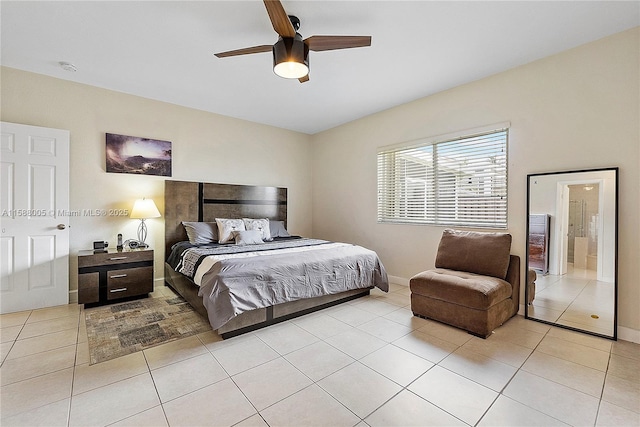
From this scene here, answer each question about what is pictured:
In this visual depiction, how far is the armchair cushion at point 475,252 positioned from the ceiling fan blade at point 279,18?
9.22ft

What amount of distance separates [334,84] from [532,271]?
318 cm

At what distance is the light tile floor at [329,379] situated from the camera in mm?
1624

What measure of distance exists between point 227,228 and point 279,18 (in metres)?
2.97

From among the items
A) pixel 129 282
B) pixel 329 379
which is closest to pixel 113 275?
pixel 129 282

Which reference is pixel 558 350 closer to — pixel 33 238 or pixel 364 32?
pixel 364 32

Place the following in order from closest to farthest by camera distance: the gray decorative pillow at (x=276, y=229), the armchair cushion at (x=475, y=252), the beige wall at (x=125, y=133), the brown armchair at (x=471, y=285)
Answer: the brown armchair at (x=471, y=285) → the armchair cushion at (x=475, y=252) → the beige wall at (x=125, y=133) → the gray decorative pillow at (x=276, y=229)

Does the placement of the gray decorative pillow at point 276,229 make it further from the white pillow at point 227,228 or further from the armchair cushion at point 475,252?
the armchair cushion at point 475,252

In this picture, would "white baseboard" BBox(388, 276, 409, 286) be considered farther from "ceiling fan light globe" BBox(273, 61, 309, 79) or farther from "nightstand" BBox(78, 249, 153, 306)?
"nightstand" BBox(78, 249, 153, 306)

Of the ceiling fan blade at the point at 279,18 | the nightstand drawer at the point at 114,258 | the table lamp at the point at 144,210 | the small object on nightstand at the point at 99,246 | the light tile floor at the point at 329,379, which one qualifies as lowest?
the light tile floor at the point at 329,379

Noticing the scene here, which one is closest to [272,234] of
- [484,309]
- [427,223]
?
[427,223]

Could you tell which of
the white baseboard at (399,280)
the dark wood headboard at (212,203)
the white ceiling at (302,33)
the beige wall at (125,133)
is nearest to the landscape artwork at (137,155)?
the beige wall at (125,133)

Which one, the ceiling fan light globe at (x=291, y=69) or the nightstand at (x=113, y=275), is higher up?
the ceiling fan light globe at (x=291, y=69)

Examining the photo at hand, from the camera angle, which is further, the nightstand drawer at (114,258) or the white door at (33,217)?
the nightstand drawer at (114,258)

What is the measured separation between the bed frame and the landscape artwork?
0.91 ft
